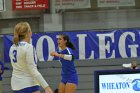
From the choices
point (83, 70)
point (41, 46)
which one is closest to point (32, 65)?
point (41, 46)

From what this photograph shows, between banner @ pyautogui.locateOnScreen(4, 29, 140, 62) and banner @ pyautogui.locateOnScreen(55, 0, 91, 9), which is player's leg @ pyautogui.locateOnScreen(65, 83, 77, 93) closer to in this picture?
banner @ pyautogui.locateOnScreen(4, 29, 140, 62)

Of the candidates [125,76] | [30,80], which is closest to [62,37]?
[30,80]

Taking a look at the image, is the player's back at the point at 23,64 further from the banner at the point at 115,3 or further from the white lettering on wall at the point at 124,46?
the banner at the point at 115,3

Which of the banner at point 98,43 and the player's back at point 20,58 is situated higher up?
the player's back at point 20,58

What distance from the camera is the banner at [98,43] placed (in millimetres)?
9633

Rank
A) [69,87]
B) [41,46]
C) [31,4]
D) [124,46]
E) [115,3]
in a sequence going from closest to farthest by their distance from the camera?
[69,87] → [124,46] → [41,46] → [115,3] → [31,4]

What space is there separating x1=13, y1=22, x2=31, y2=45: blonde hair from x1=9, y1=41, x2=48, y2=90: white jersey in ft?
0.17

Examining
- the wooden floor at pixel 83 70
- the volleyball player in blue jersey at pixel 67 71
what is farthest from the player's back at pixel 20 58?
the wooden floor at pixel 83 70

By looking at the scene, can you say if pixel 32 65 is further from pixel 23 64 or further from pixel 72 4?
pixel 72 4

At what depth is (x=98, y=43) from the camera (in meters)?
9.73

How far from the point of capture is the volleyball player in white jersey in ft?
11.6

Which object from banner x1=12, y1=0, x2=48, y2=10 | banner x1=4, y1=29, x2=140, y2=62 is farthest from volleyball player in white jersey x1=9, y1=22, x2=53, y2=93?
banner x1=12, y1=0, x2=48, y2=10

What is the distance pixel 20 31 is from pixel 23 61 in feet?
0.98

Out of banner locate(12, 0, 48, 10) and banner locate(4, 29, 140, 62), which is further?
banner locate(12, 0, 48, 10)
